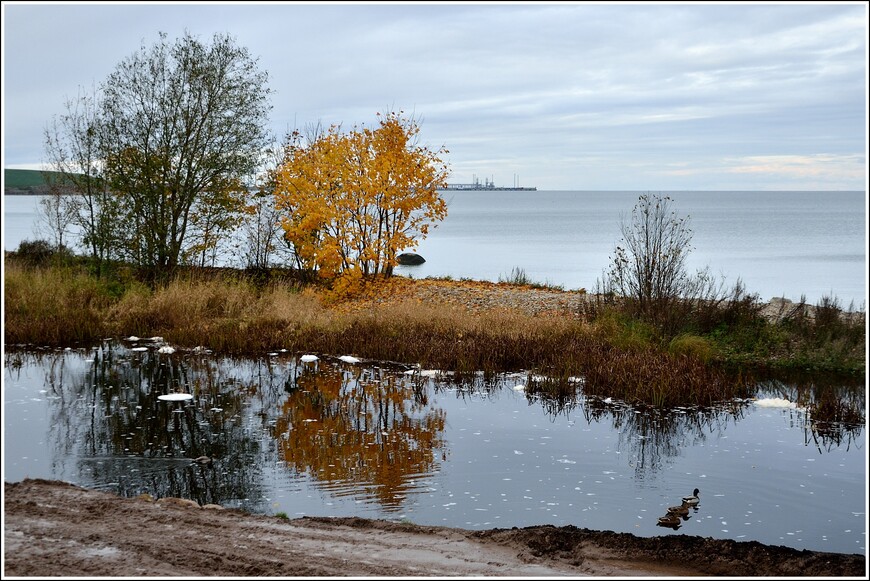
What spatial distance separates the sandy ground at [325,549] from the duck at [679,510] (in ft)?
3.27

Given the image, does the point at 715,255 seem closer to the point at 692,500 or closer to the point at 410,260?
the point at 410,260

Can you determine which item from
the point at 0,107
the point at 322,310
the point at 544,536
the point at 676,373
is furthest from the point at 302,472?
the point at 322,310

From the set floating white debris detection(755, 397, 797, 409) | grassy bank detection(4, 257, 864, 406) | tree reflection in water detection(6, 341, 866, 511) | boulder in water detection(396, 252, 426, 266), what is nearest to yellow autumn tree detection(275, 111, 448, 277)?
grassy bank detection(4, 257, 864, 406)

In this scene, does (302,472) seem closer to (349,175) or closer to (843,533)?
(843,533)

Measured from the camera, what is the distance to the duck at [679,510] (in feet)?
26.4

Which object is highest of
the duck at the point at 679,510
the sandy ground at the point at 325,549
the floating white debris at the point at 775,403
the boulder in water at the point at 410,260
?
the boulder in water at the point at 410,260

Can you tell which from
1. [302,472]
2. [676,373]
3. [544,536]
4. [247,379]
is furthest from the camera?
[247,379]

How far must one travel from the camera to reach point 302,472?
364 inches

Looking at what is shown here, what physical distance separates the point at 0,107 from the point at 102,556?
3222 millimetres

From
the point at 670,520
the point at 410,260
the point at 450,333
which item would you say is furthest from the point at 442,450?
the point at 410,260

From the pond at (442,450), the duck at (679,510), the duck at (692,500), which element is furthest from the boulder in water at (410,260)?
the duck at (679,510)

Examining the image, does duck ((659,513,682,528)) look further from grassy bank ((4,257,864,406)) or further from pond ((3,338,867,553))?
grassy bank ((4,257,864,406))

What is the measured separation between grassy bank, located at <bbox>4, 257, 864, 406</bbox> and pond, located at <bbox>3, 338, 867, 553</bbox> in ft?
2.64

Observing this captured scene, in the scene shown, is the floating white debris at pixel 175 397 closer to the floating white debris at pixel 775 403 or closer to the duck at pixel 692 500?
the duck at pixel 692 500
